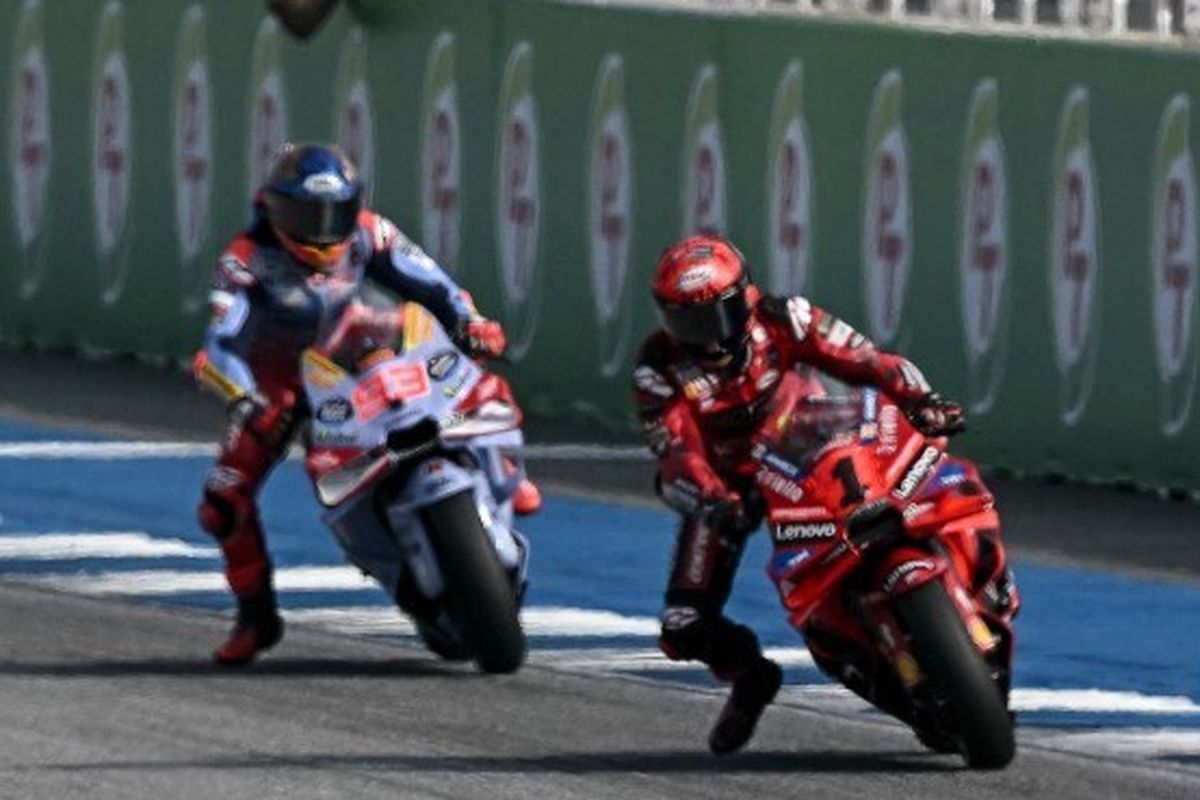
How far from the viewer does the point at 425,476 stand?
15.0 meters

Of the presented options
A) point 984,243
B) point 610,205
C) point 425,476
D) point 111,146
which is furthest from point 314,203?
point 111,146

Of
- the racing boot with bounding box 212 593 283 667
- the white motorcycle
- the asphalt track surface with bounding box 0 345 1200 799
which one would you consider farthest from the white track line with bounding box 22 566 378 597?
the white motorcycle

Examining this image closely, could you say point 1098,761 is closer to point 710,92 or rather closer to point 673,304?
point 673,304

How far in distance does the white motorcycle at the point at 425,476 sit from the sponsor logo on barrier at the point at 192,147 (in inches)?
355

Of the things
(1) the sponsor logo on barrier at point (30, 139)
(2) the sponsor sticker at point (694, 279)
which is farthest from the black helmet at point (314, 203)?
(1) the sponsor logo on barrier at point (30, 139)

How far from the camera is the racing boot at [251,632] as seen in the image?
15.5 metres

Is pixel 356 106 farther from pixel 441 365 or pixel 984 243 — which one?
pixel 441 365

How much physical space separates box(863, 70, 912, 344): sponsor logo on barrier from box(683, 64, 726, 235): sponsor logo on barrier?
0.96m

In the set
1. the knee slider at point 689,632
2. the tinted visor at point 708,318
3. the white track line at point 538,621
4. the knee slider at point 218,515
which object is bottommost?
the white track line at point 538,621

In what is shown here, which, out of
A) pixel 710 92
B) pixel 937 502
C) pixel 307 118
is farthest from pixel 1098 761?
pixel 307 118

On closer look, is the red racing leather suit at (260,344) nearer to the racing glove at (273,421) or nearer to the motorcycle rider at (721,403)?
the racing glove at (273,421)

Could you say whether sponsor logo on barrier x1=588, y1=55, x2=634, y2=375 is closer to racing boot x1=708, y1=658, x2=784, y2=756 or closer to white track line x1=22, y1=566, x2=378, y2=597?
white track line x1=22, y1=566, x2=378, y2=597

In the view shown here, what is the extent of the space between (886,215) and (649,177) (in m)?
1.55

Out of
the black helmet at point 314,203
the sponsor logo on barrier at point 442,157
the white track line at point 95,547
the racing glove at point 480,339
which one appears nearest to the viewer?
the black helmet at point 314,203
